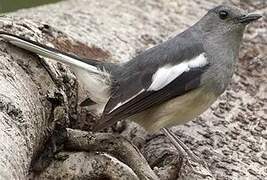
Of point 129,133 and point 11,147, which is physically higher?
point 11,147

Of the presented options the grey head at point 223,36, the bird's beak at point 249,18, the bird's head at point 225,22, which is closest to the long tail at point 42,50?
the grey head at point 223,36

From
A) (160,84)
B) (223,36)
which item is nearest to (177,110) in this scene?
(160,84)

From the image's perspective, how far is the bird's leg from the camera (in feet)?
11.7

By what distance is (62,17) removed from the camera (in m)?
4.63

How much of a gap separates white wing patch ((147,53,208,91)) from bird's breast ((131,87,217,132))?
0.11 meters

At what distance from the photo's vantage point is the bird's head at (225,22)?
13.4 feet

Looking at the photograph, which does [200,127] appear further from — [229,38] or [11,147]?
[11,147]

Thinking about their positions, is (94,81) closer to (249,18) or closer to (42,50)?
(42,50)

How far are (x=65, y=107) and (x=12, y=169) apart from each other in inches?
34.5

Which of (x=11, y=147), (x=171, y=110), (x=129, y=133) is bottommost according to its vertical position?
(x=129, y=133)

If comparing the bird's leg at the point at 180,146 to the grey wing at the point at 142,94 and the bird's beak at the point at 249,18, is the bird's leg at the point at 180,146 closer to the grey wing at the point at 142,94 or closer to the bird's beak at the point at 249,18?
the grey wing at the point at 142,94

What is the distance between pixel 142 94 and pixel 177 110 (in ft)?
0.68

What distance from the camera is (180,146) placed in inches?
146

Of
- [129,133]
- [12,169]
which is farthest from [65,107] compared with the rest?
[12,169]
